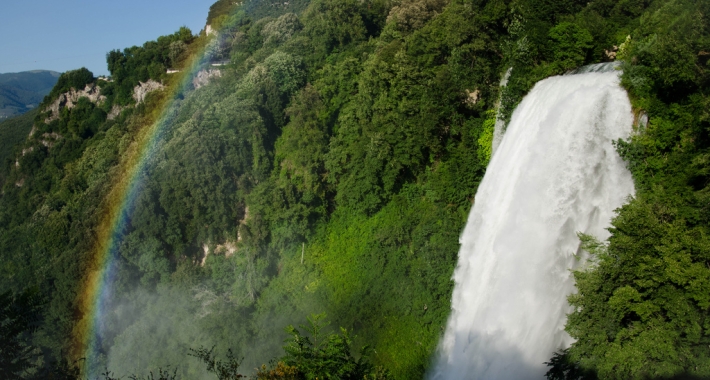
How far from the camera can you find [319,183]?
2748cm

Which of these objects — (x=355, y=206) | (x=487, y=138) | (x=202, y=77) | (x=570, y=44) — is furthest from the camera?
(x=202, y=77)

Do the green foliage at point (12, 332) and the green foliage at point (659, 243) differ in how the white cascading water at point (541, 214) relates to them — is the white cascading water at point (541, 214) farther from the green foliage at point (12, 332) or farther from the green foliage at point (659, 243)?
the green foliage at point (12, 332)

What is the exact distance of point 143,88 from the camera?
47281 millimetres

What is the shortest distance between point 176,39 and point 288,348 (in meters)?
46.7

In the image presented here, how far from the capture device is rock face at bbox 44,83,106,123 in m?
52.2

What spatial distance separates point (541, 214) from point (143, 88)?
140 feet

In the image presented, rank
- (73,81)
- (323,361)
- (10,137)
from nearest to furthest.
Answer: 1. (323,361)
2. (73,81)
3. (10,137)

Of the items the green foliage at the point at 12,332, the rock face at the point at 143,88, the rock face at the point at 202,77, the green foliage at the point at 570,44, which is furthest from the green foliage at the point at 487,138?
the rock face at the point at 143,88

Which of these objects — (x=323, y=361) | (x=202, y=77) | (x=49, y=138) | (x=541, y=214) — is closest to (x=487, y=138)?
(x=541, y=214)

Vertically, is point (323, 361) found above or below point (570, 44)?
below

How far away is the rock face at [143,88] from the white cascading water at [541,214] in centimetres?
3824

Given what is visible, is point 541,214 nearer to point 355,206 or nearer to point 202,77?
point 355,206

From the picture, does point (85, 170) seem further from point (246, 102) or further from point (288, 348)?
point (288, 348)

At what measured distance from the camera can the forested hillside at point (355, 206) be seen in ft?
36.9
